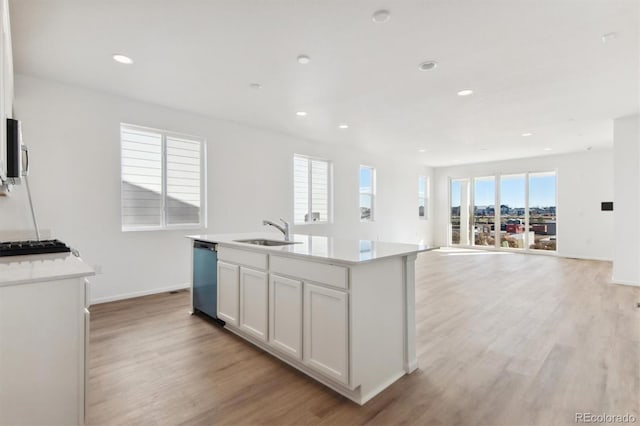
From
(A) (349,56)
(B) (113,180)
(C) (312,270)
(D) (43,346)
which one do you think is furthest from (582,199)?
(D) (43,346)

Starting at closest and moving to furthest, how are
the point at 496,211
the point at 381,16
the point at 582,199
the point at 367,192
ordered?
the point at 381,16
the point at 582,199
the point at 367,192
the point at 496,211

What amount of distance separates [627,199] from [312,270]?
561 centimetres

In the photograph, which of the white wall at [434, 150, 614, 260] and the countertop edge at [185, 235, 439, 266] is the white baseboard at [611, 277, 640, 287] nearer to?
the white wall at [434, 150, 614, 260]

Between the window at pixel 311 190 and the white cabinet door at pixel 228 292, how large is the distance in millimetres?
3241

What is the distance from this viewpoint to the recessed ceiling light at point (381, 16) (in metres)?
2.25

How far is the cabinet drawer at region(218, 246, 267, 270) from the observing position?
2.54 metres

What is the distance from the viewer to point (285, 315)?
2309 mm

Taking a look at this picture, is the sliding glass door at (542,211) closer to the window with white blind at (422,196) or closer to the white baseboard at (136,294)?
the window with white blind at (422,196)

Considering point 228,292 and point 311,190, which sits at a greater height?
point 311,190

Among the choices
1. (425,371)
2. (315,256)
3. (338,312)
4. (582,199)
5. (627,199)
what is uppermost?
(582,199)

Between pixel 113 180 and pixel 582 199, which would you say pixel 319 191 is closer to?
pixel 113 180

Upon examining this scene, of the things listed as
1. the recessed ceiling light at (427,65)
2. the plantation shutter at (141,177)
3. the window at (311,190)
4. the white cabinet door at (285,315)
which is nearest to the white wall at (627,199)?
the recessed ceiling light at (427,65)

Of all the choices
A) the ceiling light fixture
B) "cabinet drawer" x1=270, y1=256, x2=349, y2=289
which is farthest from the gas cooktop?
the ceiling light fixture

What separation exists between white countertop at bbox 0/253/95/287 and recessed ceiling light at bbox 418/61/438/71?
3.17 metres
